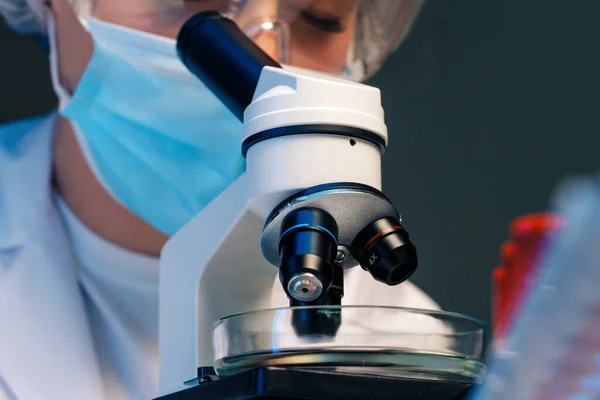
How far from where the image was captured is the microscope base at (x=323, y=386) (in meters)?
0.49

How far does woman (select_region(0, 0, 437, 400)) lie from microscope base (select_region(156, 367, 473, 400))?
62cm

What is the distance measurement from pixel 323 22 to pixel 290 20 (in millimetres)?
106

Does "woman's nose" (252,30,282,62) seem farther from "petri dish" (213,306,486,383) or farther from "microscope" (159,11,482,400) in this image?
"petri dish" (213,306,486,383)

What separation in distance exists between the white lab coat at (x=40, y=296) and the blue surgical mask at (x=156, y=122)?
205mm

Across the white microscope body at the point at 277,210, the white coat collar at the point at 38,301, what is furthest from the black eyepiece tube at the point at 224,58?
the white coat collar at the point at 38,301

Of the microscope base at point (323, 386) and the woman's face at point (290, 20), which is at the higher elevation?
the woman's face at point (290, 20)

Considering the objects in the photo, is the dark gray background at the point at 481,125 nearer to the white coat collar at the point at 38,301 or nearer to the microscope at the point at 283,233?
the white coat collar at the point at 38,301

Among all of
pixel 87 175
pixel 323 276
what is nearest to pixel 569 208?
pixel 323 276

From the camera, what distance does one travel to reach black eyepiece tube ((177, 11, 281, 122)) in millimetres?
729

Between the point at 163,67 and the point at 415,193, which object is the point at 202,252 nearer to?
the point at 163,67

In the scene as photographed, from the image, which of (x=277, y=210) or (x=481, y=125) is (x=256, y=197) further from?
(x=481, y=125)

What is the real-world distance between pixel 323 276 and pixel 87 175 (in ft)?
2.91

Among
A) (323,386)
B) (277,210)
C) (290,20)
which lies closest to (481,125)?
(290,20)

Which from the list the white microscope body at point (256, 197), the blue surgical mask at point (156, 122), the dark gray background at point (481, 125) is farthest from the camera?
the dark gray background at point (481, 125)
